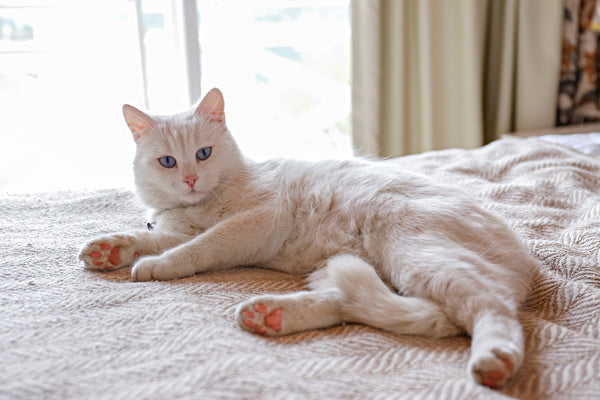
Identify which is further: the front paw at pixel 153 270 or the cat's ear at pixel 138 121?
the cat's ear at pixel 138 121

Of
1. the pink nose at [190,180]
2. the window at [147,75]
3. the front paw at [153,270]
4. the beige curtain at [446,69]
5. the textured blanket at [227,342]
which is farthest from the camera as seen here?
the beige curtain at [446,69]

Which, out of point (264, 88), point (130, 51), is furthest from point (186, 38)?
point (264, 88)

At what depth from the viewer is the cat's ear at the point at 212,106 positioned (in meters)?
1.52

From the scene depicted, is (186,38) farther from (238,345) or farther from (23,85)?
(238,345)

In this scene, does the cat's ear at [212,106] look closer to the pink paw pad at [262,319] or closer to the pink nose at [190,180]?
the pink nose at [190,180]

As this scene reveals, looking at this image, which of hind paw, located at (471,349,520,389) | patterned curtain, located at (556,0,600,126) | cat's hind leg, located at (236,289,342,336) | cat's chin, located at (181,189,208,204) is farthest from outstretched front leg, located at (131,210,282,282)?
patterned curtain, located at (556,0,600,126)

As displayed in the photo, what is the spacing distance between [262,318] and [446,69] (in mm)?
2823

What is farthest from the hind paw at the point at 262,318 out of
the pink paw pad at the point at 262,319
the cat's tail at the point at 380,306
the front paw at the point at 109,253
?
the front paw at the point at 109,253

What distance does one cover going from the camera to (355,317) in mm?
1033

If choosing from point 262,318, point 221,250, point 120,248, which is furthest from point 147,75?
point 262,318

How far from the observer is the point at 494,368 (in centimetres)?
82

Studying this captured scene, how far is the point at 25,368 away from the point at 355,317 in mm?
567

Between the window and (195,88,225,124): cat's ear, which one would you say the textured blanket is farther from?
the window

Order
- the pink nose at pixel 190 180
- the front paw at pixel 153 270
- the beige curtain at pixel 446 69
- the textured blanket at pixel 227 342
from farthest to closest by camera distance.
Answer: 1. the beige curtain at pixel 446 69
2. the pink nose at pixel 190 180
3. the front paw at pixel 153 270
4. the textured blanket at pixel 227 342
